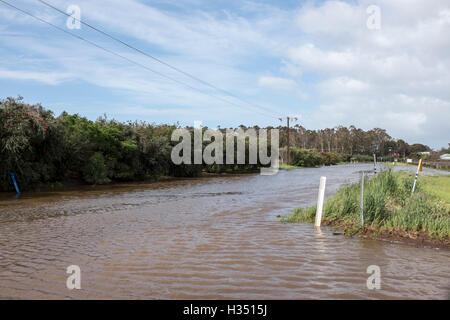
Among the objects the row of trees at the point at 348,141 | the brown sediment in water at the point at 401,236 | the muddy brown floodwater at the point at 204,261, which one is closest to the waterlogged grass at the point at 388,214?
the brown sediment in water at the point at 401,236

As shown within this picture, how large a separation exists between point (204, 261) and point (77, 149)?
1013 inches

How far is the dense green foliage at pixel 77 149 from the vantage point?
23625mm

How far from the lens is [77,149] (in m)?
29.9

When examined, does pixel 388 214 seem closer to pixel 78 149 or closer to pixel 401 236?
pixel 401 236

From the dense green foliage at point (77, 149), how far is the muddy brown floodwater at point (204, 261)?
1294 centimetres

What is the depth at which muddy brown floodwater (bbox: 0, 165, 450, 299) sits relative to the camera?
223 inches

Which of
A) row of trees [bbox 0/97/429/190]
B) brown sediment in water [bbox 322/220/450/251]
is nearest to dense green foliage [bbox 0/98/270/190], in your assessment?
row of trees [bbox 0/97/429/190]

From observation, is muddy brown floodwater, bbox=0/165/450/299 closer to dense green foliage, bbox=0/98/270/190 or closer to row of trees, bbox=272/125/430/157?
dense green foliage, bbox=0/98/270/190

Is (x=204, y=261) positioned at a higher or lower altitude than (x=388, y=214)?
lower

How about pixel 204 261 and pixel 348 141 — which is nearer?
pixel 204 261

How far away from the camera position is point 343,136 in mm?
154375

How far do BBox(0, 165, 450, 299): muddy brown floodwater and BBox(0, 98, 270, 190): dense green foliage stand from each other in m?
12.9

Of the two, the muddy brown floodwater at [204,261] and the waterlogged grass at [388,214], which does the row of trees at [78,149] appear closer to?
the muddy brown floodwater at [204,261]

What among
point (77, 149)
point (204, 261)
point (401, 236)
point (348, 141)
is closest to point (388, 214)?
point (401, 236)
